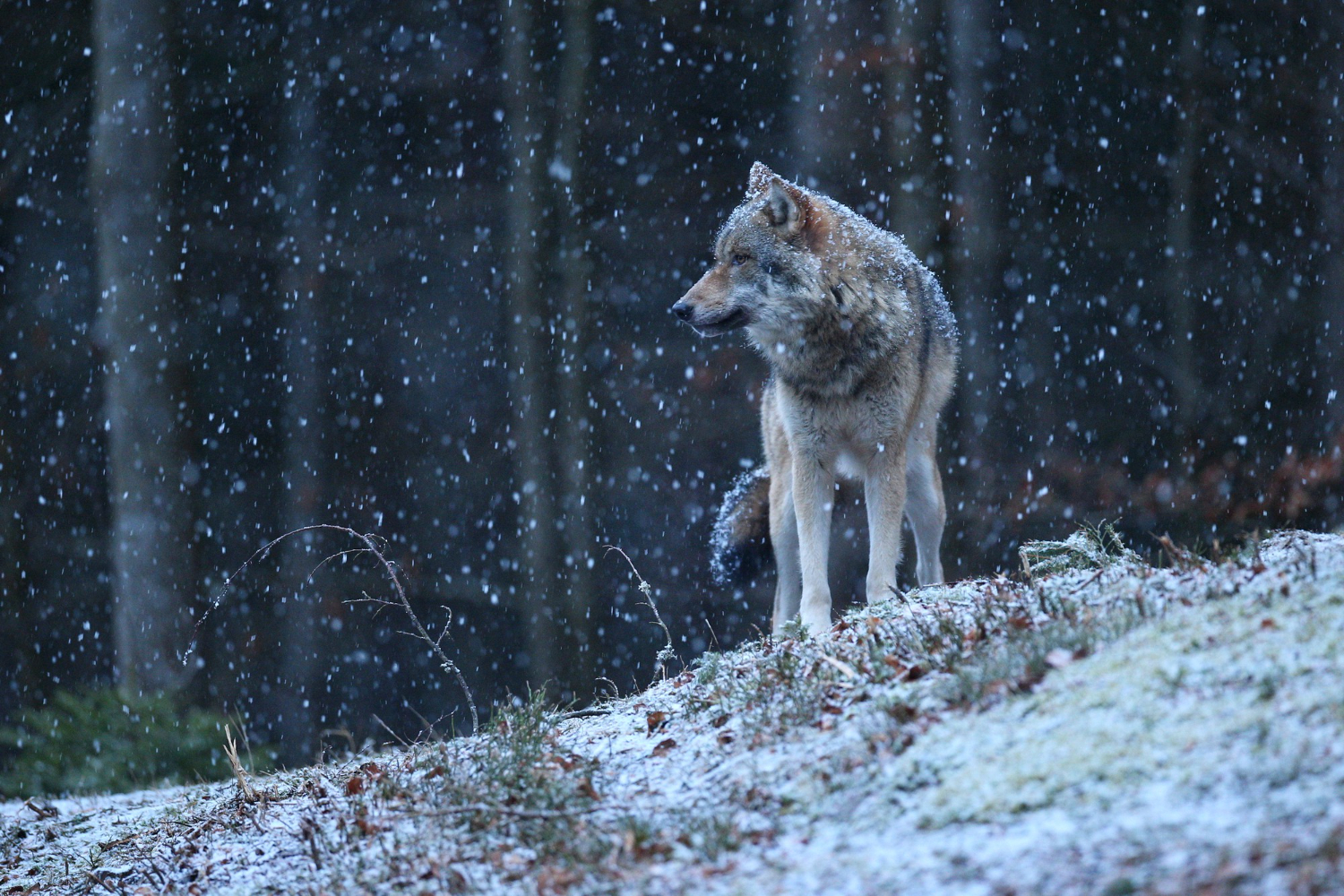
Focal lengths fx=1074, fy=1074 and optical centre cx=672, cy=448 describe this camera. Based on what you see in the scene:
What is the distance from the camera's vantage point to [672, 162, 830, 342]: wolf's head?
18.0 ft

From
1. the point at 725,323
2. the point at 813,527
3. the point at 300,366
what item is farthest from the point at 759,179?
the point at 300,366

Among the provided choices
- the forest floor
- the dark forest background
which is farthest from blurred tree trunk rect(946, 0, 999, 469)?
the forest floor

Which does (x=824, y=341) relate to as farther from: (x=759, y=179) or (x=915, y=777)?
(x=915, y=777)

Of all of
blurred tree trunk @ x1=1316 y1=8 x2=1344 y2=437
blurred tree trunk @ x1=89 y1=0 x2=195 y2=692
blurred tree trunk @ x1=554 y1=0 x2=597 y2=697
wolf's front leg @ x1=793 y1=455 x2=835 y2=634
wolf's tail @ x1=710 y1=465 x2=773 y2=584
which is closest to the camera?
wolf's front leg @ x1=793 y1=455 x2=835 y2=634

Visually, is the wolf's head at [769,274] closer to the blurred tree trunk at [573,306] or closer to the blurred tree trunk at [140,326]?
the blurred tree trunk at [573,306]

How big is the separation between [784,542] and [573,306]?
4996 millimetres

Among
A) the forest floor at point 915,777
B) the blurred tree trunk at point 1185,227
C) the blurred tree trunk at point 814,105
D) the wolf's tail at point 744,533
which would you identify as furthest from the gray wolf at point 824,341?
the blurred tree trunk at point 1185,227

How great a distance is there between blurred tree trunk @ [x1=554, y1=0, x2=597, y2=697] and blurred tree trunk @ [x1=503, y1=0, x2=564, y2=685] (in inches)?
6.8

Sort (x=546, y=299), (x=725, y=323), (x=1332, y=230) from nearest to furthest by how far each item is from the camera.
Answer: (x=725, y=323) < (x=546, y=299) < (x=1332, y=230)

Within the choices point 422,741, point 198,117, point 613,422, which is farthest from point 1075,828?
point 198,117

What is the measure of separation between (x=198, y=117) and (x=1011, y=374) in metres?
9.01

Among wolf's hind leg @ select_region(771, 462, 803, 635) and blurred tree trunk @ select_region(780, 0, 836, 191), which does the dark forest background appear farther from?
wolf's hind leg @ select_region(771, 462, 803, 635)

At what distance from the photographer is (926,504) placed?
621 cm

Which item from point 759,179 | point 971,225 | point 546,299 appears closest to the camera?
point 759,179
